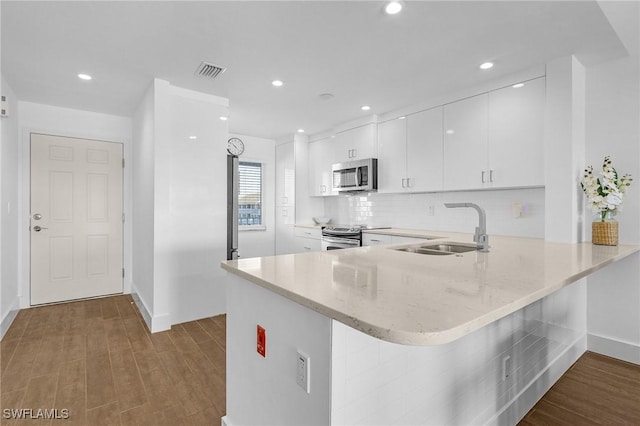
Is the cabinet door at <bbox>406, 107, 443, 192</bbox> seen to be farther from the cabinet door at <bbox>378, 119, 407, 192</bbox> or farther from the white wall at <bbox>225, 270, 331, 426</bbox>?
the white wall at <bbox>225, 270, 331, 426</bbox>

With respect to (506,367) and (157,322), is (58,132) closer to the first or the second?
(157,322)

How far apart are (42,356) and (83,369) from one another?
52 centimetres

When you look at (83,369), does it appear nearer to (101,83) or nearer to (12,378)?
(12,378)

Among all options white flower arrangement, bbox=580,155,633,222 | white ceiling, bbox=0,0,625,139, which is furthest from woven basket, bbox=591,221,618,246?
white ceiling, bbox=0,0,625,139

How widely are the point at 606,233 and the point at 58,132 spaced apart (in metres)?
5.81

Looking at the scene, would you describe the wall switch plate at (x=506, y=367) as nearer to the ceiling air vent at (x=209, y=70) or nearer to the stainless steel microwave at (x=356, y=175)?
the stainless steel microwave at (x=356, y=175)

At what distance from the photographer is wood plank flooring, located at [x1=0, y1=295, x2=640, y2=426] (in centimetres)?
185

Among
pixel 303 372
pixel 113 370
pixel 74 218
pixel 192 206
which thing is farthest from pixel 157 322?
pixel 303 372

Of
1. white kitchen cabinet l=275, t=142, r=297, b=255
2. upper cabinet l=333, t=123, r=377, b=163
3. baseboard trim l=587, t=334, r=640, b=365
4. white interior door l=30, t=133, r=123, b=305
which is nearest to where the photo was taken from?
baseboard trim l=587, t=334, r=640, b=365

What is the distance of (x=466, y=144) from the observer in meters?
3.23

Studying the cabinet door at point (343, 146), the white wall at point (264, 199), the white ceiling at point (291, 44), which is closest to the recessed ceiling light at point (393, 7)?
the white ceiling at point (291, 44)

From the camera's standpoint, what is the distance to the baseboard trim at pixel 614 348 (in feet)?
8.14

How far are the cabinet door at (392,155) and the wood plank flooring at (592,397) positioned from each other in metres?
2.36

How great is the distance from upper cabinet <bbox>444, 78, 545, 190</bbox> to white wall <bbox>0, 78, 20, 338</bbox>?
4.45 meters
